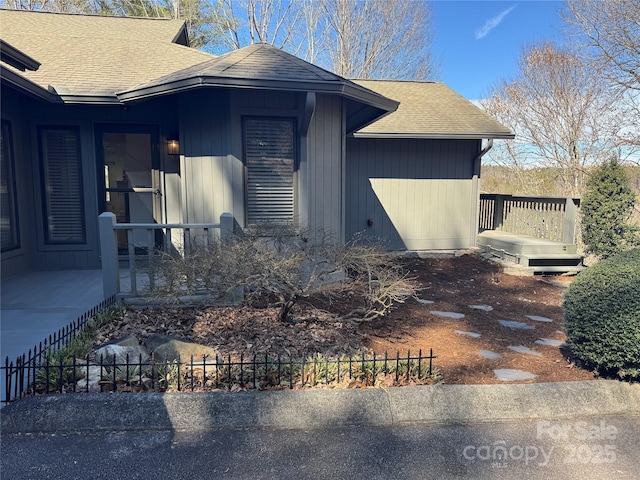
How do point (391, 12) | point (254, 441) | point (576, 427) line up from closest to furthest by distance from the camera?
point (254, 441) → point (576, 427) → point (391, 12)

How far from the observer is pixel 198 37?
1942cm

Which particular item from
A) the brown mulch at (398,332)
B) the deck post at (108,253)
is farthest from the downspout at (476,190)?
the deck post at (108,253)

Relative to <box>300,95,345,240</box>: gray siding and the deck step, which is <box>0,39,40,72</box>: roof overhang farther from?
the deck step

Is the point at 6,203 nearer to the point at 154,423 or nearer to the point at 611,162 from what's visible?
the point at 154,423

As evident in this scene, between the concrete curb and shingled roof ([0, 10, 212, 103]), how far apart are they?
5.07 meters

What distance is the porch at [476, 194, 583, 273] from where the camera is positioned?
795 cm

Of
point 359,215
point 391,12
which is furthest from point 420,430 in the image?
point 391,12

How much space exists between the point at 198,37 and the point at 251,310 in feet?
60.6

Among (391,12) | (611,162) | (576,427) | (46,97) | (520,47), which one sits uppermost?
(391,12)

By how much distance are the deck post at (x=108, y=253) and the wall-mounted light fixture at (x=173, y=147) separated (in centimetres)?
240

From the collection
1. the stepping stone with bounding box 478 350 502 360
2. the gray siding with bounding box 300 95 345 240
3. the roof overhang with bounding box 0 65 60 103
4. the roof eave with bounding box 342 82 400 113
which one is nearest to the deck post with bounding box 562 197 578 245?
the roof eave with bounding box 342 82 400 113

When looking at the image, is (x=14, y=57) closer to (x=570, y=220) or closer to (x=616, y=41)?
(x=570, y=220)

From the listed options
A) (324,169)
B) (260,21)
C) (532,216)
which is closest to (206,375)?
(324,169)

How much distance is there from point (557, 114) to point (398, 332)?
647 inches
